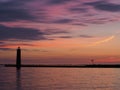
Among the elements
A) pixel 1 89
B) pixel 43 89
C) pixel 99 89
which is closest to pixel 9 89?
pixel 1 89

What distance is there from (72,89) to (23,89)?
822 centimetres

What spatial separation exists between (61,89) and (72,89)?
A: 1.83 metres

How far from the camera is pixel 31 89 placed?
4956 centimetres

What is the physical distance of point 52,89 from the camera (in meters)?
49.4

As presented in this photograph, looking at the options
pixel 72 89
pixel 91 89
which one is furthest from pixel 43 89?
pixel 91 89

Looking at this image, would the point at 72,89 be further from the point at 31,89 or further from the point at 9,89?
the point at 9,89

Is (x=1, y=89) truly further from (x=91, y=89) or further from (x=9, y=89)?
(x=91, y=89)

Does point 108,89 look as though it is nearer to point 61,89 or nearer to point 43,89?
point 61,89

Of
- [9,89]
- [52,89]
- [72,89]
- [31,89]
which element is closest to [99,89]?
[72,89]

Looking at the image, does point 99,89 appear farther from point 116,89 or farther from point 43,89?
point 43,89

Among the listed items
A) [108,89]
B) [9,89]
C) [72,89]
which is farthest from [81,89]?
[9,89]

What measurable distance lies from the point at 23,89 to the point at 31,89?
134 centimetres

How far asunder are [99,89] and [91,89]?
134 cm

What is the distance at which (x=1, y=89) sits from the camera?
48344 mm
